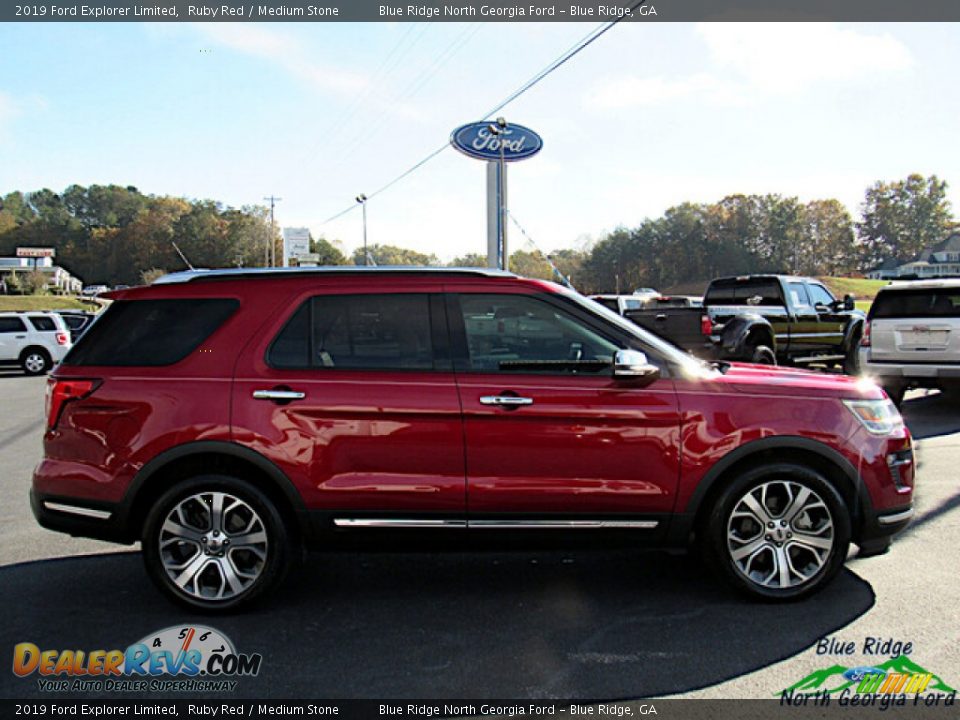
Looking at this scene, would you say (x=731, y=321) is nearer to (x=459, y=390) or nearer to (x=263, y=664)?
(x=459, y=390)

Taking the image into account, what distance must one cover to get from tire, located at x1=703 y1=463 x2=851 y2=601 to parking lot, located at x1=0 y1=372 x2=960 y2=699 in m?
0.15

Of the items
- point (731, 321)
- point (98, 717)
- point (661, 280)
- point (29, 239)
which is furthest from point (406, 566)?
point (29, 239)

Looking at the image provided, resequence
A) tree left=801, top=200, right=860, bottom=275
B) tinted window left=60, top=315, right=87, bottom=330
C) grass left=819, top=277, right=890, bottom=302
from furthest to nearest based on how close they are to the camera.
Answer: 1. tree left=801, top=200, right=860, bottom=275
2. grass left=819, top=277, right=890, bottom=302
3. tinted window left=60, top=315, right=87, bottom=330

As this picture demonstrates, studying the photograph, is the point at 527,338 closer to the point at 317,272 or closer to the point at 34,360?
the point at 317,272

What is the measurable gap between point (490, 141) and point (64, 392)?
27586 millimetres

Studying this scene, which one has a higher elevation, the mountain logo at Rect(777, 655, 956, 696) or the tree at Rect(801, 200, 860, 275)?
the tree at Rect(801, 200, 860, 275)

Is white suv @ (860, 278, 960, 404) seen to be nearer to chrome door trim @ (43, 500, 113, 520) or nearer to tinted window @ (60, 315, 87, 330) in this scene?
chrome door trim @ (43, 500, 113, 520)

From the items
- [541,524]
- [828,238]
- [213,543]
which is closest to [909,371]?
[541,524]

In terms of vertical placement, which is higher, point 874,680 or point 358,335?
point 358,335

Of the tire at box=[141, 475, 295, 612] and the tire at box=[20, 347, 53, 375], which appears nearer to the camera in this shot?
the tire at box=[141, 475, 295, 612]

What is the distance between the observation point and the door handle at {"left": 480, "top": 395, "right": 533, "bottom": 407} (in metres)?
4.12

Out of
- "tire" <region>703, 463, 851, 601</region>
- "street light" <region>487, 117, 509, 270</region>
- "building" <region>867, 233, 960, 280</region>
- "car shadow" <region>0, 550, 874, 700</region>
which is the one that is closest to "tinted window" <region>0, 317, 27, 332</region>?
"street light" <region>487, 117, 509, 270</region>

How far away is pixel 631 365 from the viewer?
4109mm

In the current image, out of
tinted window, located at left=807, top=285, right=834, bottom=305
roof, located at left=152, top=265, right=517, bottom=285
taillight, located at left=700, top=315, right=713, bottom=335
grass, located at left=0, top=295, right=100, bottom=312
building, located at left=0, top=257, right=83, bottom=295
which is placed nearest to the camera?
roof, located at left=152, top=265, right=517, bottom=285
